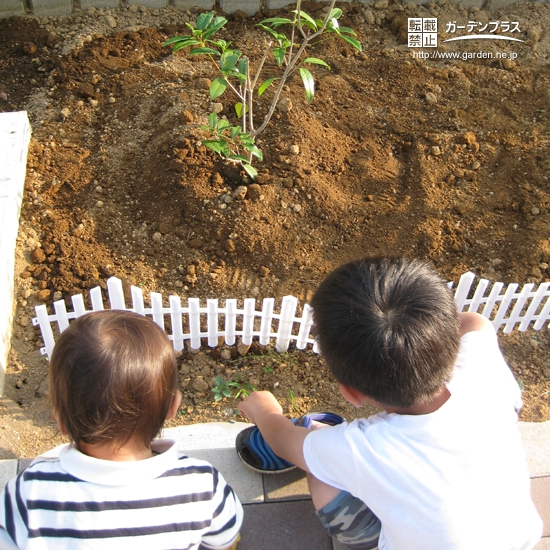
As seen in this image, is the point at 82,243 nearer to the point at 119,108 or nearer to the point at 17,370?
the point at 17,370

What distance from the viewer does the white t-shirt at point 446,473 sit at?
5.43ft

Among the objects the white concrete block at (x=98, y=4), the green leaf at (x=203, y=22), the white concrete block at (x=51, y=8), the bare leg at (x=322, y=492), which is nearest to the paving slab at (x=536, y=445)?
the bare leg at (x=322, y=492)

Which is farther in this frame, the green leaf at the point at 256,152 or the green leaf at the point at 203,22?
the green leaf at the point at 256,152

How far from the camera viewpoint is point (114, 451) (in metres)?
1.65

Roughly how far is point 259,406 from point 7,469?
1.14 m

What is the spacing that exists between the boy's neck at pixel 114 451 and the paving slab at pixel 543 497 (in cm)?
180

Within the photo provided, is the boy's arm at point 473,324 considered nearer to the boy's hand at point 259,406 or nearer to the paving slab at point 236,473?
the boy's hand at point 259,406

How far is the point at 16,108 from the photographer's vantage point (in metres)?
4.02

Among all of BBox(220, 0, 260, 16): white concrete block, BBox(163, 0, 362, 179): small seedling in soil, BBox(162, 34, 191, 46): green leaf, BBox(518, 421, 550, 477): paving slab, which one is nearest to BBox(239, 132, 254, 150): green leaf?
BBox(163, 0, 362, 179): small seedling in soil

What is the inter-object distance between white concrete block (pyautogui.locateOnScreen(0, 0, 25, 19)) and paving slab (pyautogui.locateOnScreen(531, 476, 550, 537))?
15.9ft

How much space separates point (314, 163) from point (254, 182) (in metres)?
0.42

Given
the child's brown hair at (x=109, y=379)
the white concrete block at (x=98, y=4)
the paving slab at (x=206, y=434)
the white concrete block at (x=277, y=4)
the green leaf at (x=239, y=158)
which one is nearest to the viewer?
the child's brown hair at (x=109, y=379)

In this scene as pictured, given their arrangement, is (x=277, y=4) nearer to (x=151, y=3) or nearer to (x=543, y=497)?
(x=151, y=3)

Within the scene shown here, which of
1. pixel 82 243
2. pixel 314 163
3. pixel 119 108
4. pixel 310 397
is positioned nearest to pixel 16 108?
pixel 119 108
